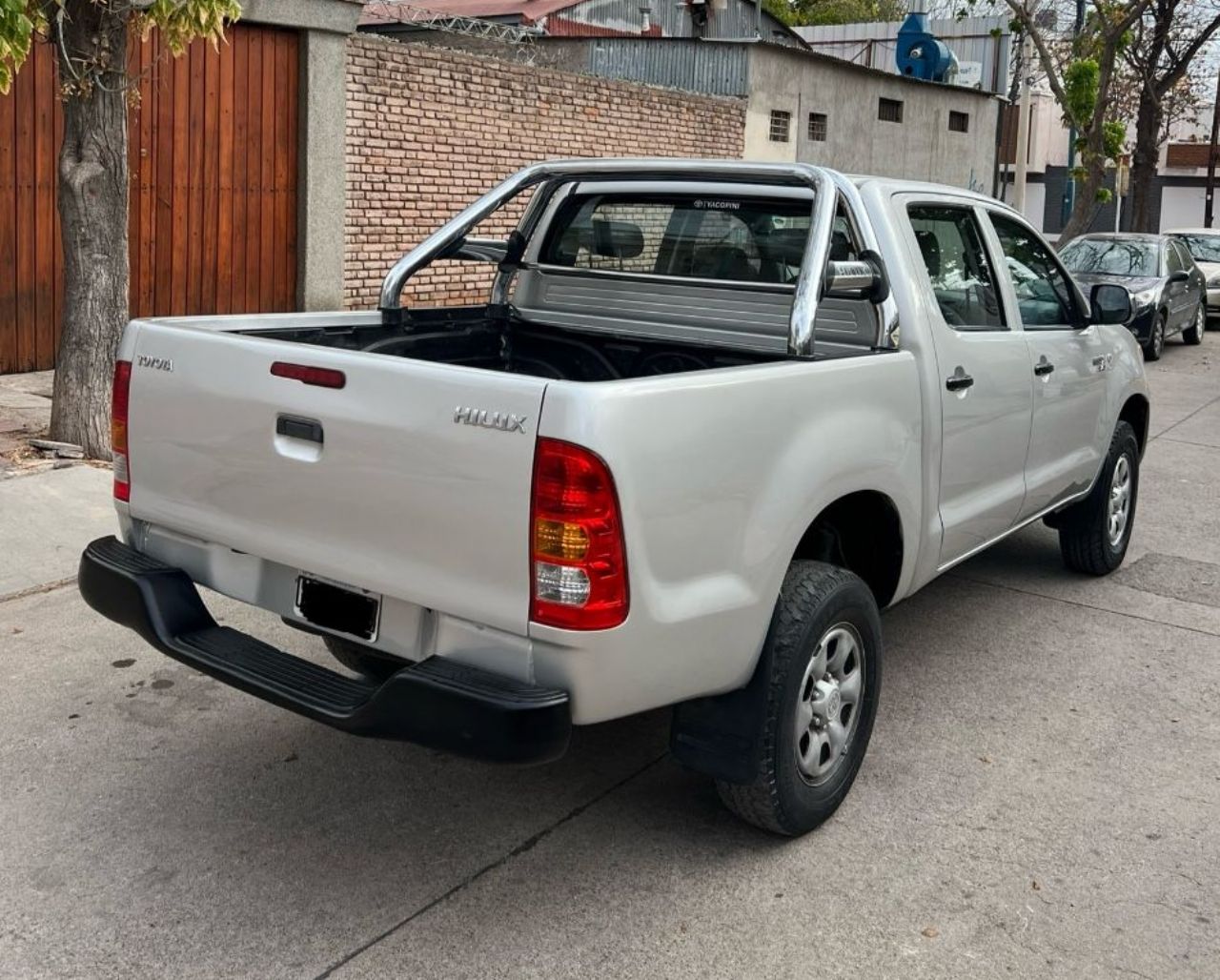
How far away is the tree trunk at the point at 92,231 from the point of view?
7555 mm

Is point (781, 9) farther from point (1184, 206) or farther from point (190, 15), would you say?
point (190, 15)

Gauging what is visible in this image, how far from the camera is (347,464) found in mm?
3488

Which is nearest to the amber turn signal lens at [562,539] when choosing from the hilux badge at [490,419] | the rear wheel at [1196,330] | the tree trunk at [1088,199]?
the hilux badge at [490,419]

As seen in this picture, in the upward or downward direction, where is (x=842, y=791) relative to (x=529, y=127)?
downward

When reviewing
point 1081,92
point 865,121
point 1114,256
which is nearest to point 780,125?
point 865,121

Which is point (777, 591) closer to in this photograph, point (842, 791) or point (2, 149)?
point (842, 791)

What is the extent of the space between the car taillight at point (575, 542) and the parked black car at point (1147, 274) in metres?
14.6

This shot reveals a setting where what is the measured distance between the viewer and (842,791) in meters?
4.12

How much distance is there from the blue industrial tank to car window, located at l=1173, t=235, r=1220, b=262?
6.13 meters

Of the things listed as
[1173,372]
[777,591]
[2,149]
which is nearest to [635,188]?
[777,591]

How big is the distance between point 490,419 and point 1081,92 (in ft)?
72.3

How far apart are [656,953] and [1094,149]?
1904 centimetres

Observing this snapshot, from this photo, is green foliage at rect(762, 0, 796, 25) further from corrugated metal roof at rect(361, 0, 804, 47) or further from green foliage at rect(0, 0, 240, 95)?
green foliage at rect(0, 0, 240, 95)

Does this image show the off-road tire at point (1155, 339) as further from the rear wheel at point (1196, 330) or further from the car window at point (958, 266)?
the car window at point (958, 266)
